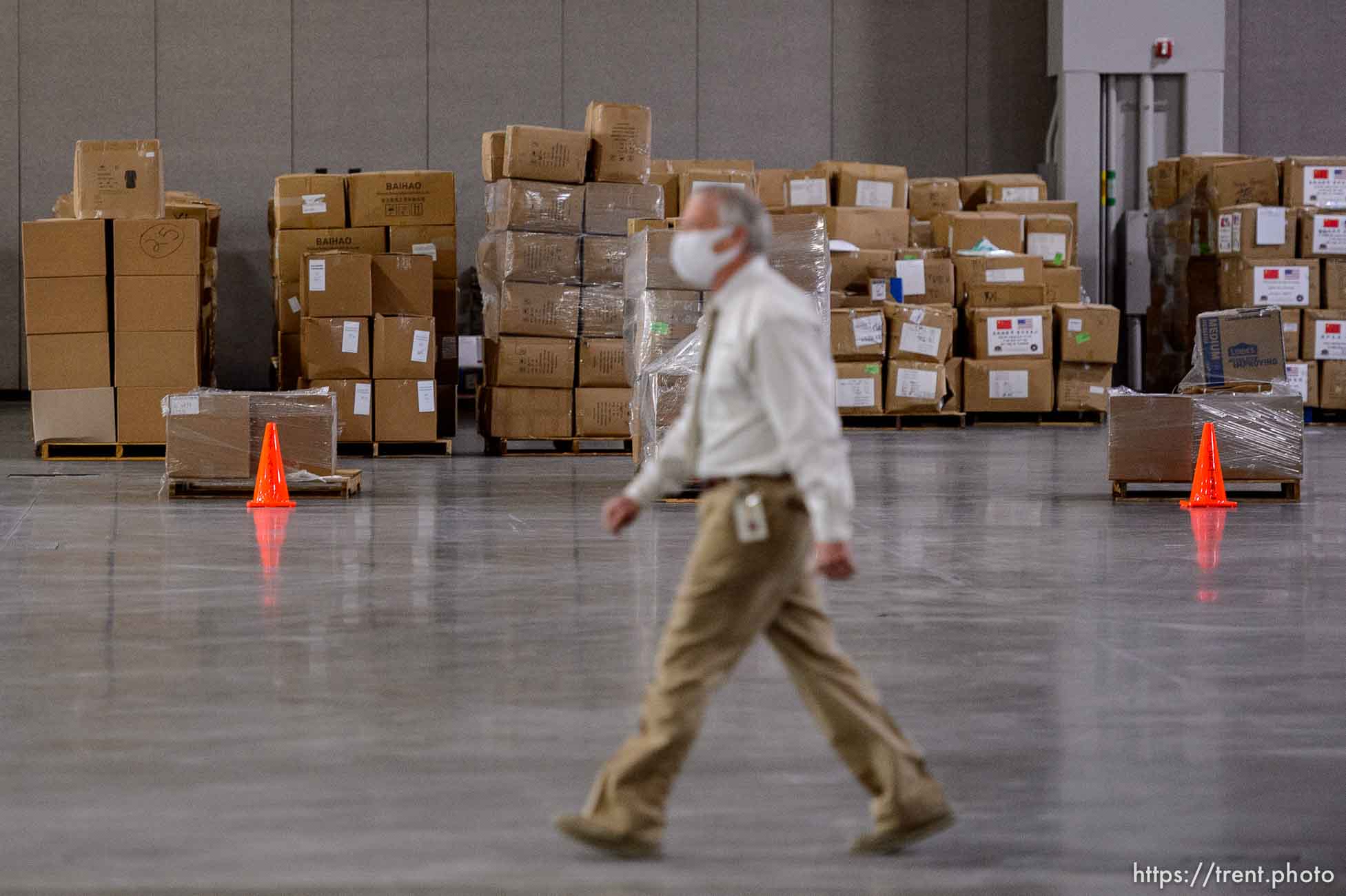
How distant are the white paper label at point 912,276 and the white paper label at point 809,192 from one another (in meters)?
1.19

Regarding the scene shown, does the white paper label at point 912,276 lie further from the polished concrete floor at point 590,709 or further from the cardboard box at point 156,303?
the polished concrete floor at point 590,709

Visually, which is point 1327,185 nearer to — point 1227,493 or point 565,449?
point 1227,493

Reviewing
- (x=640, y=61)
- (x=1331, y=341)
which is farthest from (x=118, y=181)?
(x=1331, y=341)

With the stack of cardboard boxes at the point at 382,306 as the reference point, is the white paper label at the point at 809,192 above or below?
Result: above

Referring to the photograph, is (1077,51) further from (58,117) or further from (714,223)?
(714,223)

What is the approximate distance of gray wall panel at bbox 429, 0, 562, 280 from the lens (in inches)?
701

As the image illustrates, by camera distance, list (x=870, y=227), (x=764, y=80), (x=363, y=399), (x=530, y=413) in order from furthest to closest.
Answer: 1. (x=764, y=80)
2. (x=870, y=227)
3. (x=530, y=413)
4. (x=363, y=399)

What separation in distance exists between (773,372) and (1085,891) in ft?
3.50

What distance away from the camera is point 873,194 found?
16000 millimetres

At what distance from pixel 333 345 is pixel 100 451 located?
1915mm

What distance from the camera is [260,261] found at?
18000mm

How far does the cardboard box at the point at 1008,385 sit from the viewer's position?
50.2ft

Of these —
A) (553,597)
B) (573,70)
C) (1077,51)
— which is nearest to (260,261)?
(573,70)

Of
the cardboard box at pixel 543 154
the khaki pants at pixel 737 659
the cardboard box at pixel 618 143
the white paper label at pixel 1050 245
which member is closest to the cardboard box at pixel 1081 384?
the white paper label at pixel 1050 245
